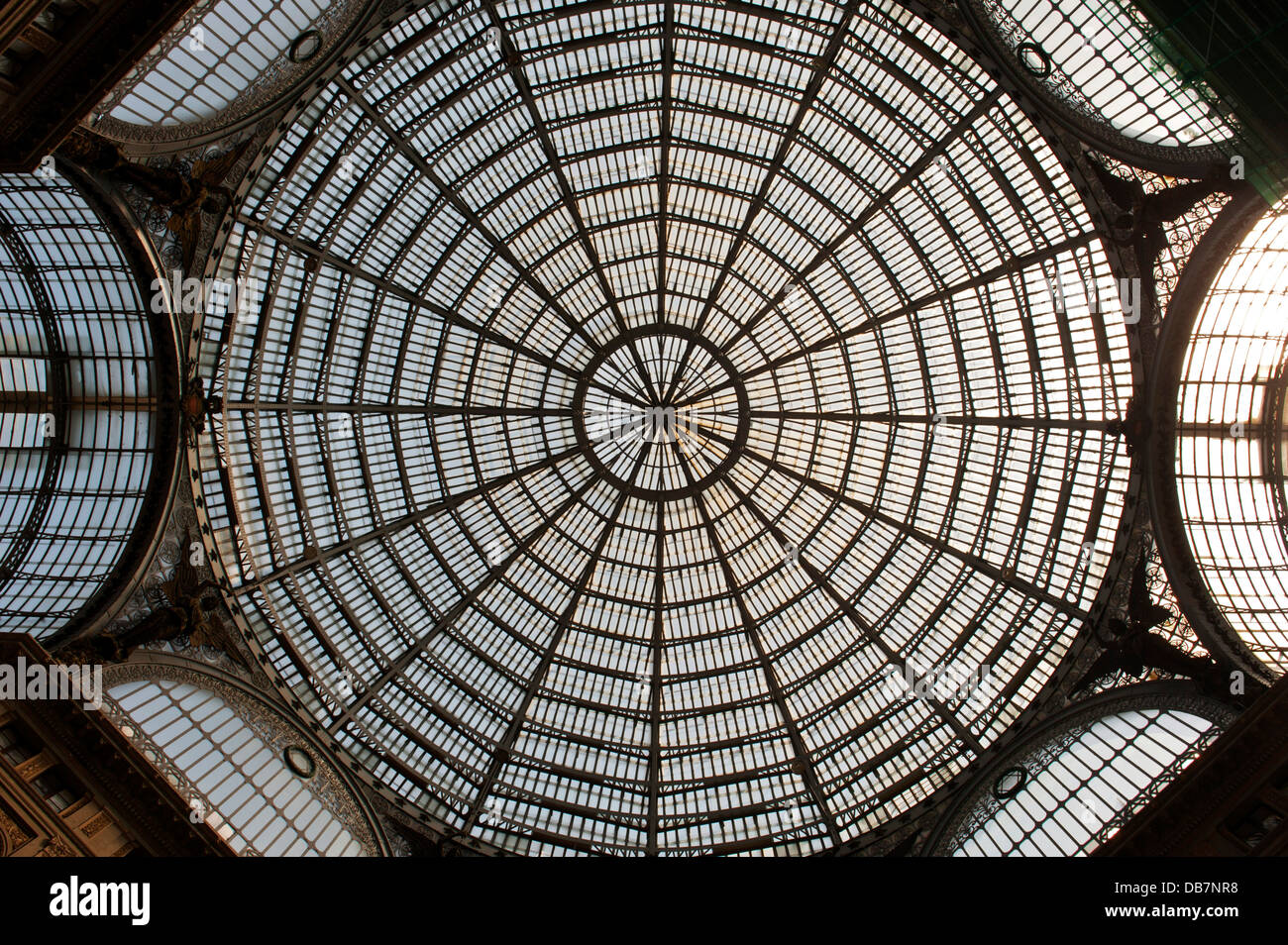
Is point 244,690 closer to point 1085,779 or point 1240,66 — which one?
point 1085,779

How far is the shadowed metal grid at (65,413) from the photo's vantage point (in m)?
24.1

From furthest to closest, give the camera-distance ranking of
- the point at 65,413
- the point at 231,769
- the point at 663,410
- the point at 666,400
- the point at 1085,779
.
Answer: the point at 666,400 → the point at 663,410 → the point at 231,769 → the point at 65,413 → the point at 1085,779

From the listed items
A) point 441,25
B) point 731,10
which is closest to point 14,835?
point 441,25

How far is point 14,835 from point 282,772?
9.79 metres

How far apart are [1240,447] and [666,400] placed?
21.1m

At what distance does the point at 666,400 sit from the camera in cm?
3703

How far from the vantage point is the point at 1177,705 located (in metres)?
23.4

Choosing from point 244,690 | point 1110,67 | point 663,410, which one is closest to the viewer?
point 1110,67

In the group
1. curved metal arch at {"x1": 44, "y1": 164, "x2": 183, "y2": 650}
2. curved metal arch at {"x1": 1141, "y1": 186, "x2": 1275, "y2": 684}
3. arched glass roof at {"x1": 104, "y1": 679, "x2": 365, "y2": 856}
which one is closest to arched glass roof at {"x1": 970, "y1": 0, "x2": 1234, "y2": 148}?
curved metal arch at {"x1": 1141, "y1": 186, "x2": 1275, "y2": 684}

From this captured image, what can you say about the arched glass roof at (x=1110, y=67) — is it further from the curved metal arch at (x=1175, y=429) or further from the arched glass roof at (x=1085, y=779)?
the arched glass roof at (x=1085, y=779)

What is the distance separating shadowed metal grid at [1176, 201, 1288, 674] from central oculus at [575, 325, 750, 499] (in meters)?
17.4

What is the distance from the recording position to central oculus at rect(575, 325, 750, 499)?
36.9 meters

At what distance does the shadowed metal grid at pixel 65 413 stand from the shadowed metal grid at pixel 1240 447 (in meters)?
30.8

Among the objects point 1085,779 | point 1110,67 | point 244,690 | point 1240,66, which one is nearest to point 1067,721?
point 1085,779
